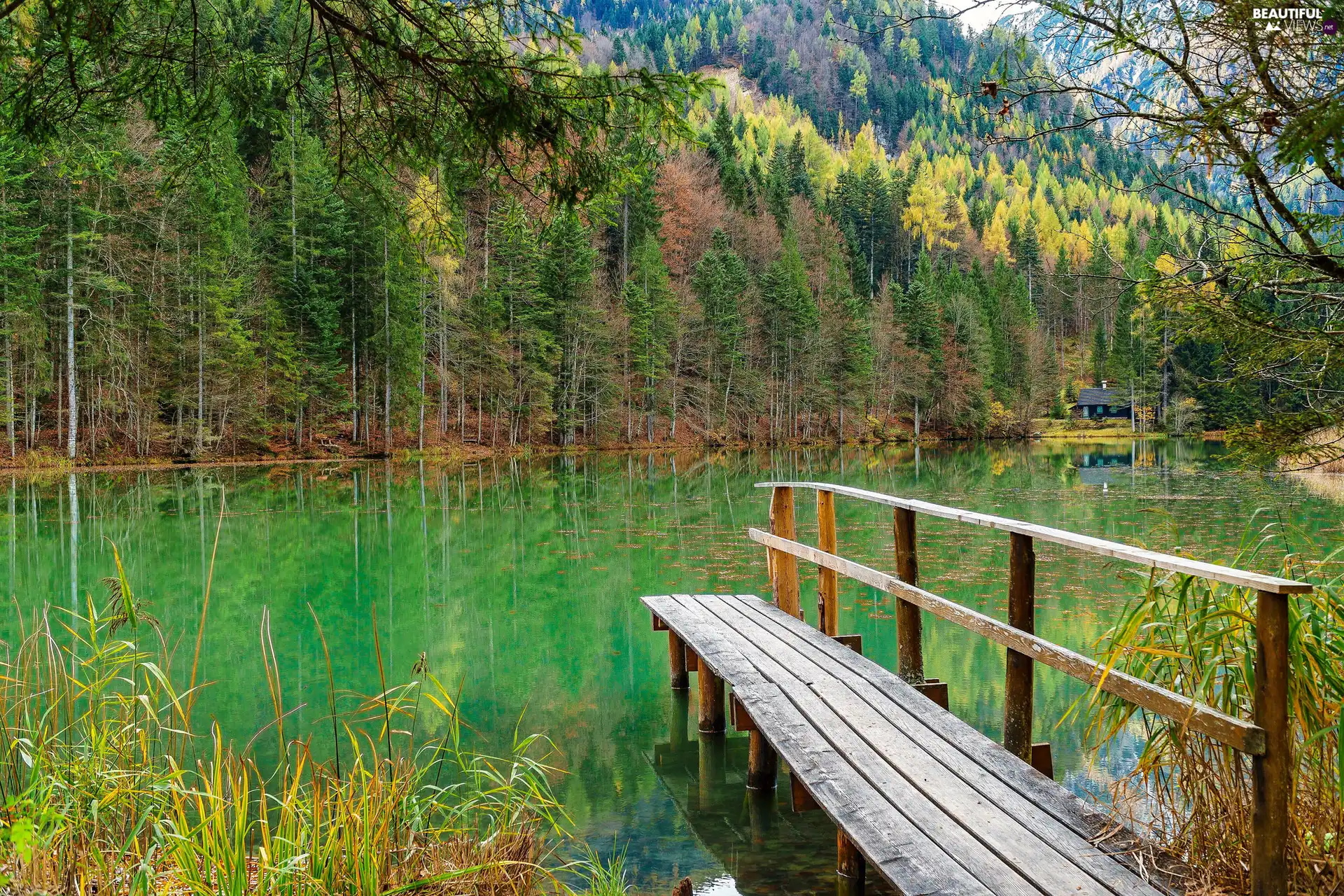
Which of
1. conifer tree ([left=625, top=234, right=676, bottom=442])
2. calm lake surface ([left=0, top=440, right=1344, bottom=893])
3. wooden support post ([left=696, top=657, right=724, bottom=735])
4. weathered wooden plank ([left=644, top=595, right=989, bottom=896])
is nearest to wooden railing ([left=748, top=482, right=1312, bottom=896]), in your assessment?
calm lake surface ([left=0, top=440, right=1344, bottom=893])

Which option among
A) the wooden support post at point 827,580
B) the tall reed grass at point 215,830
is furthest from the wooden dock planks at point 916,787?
the tall reed grass at point 215,830

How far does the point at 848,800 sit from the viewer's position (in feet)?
12.0

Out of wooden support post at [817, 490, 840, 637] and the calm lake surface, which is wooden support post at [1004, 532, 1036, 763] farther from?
wooden support post at [817, 490, 840, 637]

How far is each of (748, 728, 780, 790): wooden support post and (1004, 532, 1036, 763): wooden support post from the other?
1.46m

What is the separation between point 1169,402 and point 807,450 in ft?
92.1

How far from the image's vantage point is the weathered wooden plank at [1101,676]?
2.79 metres

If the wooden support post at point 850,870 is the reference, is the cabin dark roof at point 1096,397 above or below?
above

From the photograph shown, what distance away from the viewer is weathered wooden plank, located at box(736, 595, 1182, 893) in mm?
3105

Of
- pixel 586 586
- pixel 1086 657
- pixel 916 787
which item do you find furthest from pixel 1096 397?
pixel 916 787

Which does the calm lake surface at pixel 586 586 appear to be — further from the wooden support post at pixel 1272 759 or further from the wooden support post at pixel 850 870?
the wooden support post at pixel 1272 759

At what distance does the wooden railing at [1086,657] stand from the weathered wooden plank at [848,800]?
2.55ft

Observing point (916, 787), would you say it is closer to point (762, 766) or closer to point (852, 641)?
point (762, 766)

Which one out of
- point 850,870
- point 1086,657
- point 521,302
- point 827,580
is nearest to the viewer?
point 850,870

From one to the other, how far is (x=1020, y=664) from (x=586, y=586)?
808cm
